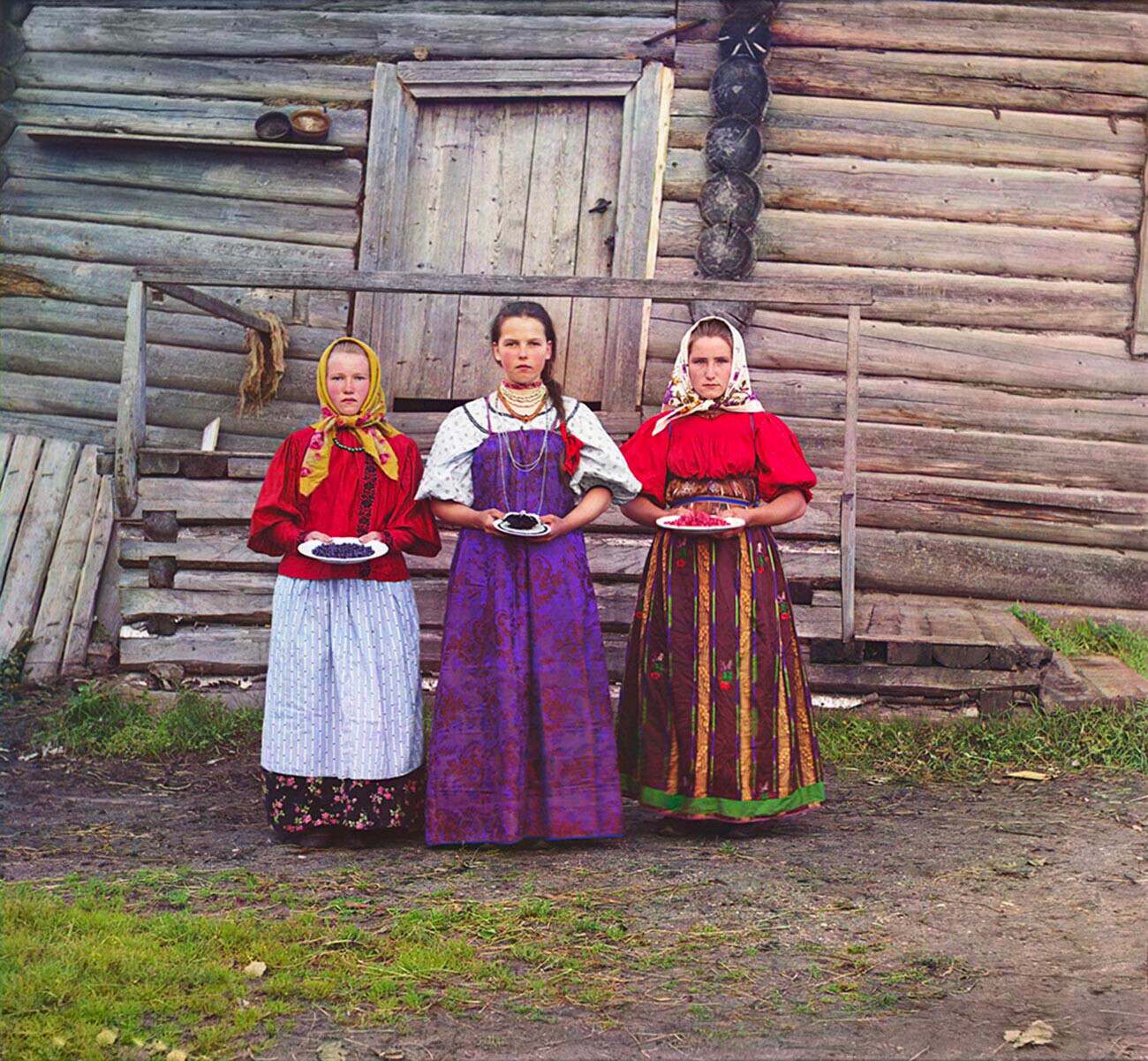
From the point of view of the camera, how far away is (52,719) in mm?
6145

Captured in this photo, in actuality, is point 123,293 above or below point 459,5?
below

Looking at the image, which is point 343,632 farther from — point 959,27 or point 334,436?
point 959,27

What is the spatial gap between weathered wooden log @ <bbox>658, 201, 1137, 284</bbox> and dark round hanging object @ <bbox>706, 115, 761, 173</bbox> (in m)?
0.27

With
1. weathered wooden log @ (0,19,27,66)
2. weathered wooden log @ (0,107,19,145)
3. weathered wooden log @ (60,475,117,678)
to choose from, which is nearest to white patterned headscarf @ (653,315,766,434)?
weathered wooden log @ (60,475,117,678)

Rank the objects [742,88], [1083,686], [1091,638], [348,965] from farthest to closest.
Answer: [742,88] → [1091,638] → [1083,686] → [348,965]

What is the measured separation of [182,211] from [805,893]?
18.9 feet

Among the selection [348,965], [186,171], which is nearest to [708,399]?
[348,965]

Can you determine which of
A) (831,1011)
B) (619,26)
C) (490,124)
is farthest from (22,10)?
(831,1011)

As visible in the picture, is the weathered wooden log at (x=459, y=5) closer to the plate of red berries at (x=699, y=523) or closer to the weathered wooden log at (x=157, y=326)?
the weathered wooden log at (x=157, y=326)

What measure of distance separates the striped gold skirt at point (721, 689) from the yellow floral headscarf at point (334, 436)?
3.53ft

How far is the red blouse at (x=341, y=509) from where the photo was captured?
444cm

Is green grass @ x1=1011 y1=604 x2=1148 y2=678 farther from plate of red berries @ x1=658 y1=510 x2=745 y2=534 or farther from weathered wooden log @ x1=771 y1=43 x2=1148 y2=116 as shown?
plate of red berries @ x1=658 y1=510 x2=745 y2=534

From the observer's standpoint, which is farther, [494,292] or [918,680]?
[918,680]

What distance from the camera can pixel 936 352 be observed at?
7.15 meters
